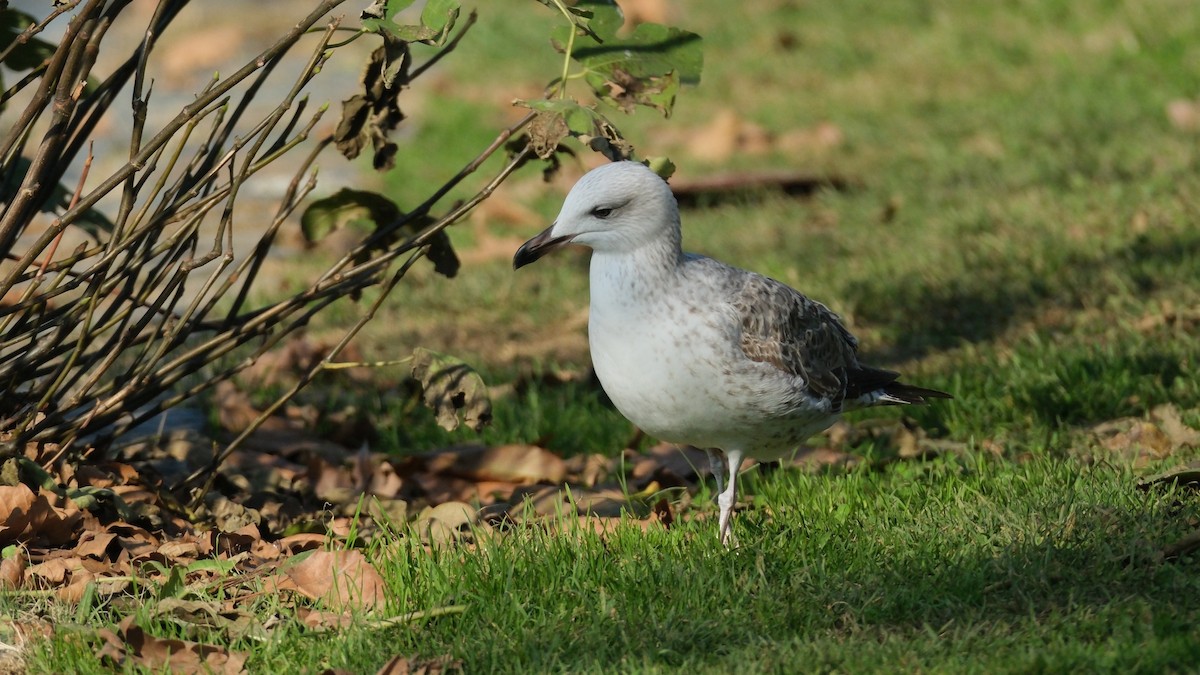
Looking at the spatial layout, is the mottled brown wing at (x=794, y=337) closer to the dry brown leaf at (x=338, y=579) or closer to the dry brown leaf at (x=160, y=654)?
the dry brown leaf at (x=338, y=579)

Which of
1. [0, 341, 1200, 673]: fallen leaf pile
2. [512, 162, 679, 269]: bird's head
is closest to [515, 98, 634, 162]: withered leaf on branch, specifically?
[512, 162, 679, 269]: bird's head

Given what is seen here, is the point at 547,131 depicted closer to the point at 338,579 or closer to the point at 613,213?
the point at 613,213

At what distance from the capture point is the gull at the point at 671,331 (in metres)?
3.95

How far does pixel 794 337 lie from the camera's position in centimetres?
435

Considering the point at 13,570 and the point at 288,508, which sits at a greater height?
the point at 13,570

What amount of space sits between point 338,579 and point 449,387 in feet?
2.41

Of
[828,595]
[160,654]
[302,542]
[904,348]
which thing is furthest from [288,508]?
[904,348]

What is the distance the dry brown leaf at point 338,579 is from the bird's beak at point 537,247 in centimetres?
93

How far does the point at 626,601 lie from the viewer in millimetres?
3506

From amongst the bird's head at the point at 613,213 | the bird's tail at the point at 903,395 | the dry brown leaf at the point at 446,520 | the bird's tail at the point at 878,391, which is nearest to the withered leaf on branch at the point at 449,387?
the dry brown leaf at the point at 446,520

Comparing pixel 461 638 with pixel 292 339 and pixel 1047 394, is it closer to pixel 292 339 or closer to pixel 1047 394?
pixel 1047 394

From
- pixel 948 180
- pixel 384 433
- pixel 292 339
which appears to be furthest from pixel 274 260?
pixel 948 180

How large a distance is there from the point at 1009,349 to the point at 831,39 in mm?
5845

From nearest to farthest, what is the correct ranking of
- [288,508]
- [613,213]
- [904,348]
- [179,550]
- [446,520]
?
[179,550] < [613,213] < [446,520] < [288,508] < [904,348]
